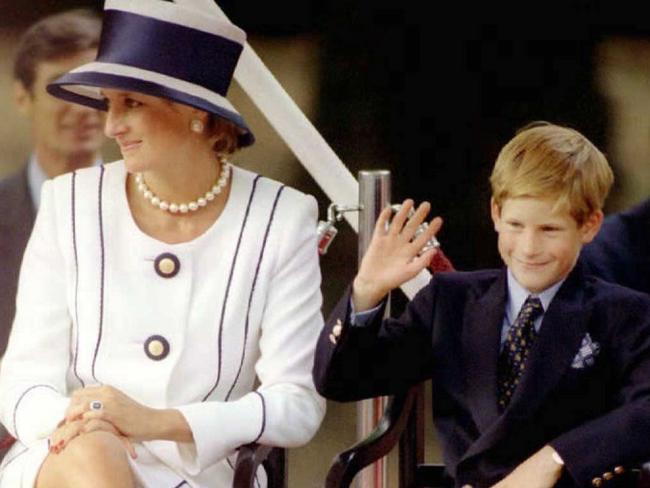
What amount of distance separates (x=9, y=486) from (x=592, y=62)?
1.97 metres

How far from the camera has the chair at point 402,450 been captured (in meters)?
3.58

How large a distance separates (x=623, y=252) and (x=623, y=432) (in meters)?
0.77

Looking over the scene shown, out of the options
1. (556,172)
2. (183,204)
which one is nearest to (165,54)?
(183,204)

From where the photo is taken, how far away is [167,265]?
374 centimetres

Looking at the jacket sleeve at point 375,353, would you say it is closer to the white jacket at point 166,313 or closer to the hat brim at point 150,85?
the white jacket at point 166,313

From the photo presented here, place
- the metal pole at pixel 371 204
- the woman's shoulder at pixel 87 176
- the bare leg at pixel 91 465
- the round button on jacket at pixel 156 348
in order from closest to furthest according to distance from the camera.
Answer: the bare leg at pixel 91 465 → the round button on jacket at pixel 156 348 → the woman's shoulder at pixel 87 176 → the metal pole at pixel 371 204

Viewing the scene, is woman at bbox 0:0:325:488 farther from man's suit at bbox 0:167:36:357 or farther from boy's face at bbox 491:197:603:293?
man's suit at bbox 0:167:36:357

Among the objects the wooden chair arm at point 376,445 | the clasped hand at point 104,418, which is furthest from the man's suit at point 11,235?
the wooden chair arm at point 376,445

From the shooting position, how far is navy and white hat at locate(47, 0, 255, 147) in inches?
143

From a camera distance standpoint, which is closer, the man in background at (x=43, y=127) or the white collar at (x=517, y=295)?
the white collar at (x=517, y=295)

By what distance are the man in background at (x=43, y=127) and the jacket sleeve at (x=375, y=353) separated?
4.50 feet

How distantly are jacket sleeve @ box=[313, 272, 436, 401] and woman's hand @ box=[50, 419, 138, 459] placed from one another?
0.48 metres

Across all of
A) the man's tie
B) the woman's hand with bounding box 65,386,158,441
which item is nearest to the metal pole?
the man's tie

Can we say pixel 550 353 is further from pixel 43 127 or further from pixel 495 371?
pixel 43 127
